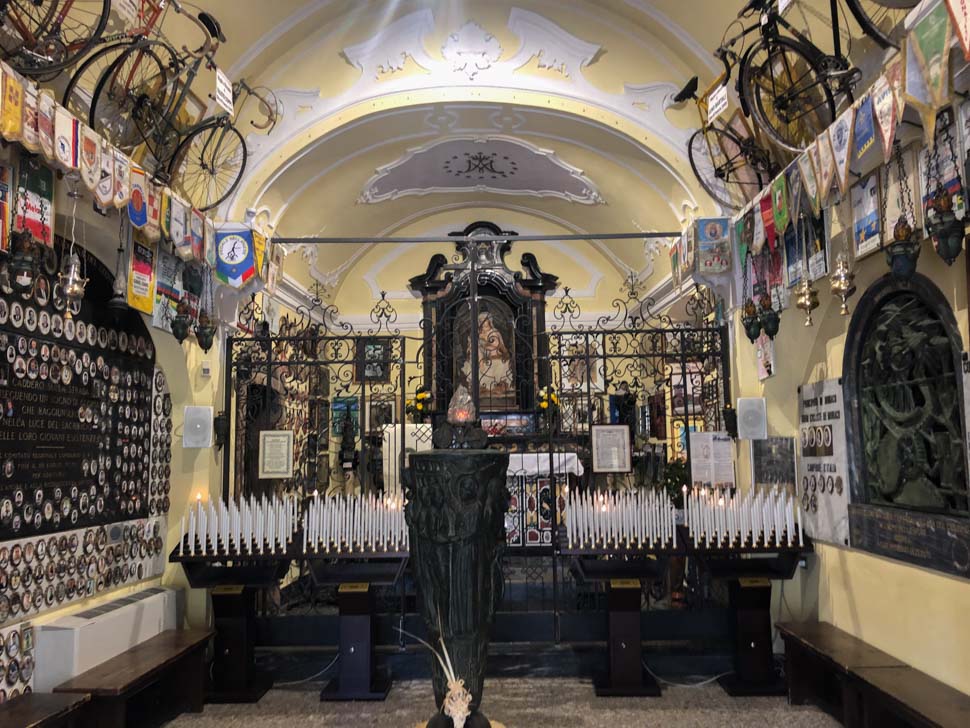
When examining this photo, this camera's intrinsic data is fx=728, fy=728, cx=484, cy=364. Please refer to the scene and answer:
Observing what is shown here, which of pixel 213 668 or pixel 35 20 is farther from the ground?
pixel 35 20

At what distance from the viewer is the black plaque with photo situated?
3.91 metres

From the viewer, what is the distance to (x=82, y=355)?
4.56 meters

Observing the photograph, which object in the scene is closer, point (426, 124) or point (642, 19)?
point (642, 19)

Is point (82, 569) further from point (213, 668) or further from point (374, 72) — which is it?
point (374, 72)

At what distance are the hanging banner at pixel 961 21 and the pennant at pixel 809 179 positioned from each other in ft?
4.40

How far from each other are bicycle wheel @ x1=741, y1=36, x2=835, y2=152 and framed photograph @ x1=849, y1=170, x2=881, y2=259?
0.43 metres

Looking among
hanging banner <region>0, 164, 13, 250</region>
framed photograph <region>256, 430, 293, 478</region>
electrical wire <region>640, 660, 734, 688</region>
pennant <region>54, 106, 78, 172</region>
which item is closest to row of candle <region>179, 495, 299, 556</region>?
framed photograph <region>256, 430, 293, 478</region>

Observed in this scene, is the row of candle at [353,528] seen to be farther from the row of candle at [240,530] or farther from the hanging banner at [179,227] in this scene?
the hanging banner at [179,227]

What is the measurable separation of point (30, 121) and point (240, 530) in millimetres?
2922

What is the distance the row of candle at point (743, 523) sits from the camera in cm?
491

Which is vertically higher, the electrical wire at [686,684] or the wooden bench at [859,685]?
the wooden bench at [859,685]

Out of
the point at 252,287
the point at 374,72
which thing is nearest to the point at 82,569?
the point at 252,287

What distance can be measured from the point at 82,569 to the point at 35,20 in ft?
10.1

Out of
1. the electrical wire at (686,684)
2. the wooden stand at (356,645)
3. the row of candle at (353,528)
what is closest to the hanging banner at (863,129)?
the electrical wire at (686,684)
